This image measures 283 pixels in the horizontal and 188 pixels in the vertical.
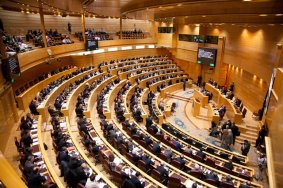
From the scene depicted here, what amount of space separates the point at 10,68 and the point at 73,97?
16.2 ft

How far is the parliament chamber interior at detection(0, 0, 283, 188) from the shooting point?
7.16m

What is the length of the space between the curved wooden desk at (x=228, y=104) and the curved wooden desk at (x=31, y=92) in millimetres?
10716

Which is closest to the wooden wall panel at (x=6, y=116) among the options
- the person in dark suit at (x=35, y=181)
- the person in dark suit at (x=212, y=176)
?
the person in dark suit at (x=35, y=181)

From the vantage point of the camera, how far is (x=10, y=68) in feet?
28.0

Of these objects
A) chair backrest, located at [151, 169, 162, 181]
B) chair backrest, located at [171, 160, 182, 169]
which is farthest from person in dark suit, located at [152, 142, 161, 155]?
chair backrest, located at [151, 169, 162, 181]

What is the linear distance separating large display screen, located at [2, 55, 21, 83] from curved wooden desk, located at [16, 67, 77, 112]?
2309 millimetres

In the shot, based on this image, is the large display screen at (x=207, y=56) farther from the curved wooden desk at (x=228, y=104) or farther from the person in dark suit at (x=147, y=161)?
the person in dark suit at (x=147, y=161)

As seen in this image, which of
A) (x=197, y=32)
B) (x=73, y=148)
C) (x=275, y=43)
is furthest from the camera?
(x=197, y=32)

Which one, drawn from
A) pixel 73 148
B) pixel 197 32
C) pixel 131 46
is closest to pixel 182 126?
pixel 73 148

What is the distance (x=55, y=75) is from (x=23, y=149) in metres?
9.05

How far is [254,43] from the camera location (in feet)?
47.3

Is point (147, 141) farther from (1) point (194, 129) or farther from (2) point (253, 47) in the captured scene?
(2) point (253, 47)

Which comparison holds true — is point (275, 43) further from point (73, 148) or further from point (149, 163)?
point (73, 148)

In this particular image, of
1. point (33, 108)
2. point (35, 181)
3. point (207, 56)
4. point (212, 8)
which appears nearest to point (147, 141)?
point (35, 181)
